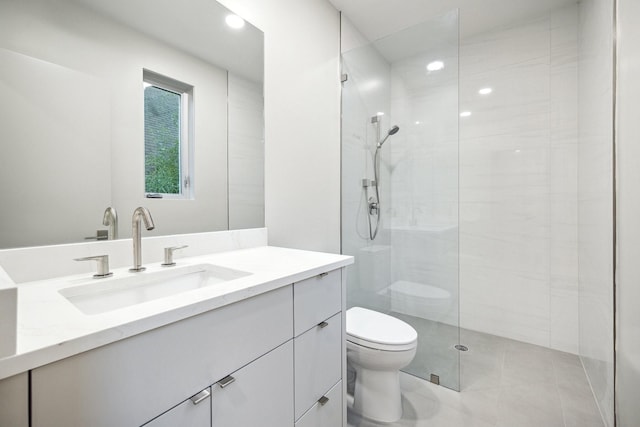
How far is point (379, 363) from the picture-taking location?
1496 mm

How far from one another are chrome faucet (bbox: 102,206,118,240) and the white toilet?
1177 mm

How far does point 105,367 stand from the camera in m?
0.57

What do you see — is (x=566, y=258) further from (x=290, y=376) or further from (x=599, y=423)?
(x=290, y=376)

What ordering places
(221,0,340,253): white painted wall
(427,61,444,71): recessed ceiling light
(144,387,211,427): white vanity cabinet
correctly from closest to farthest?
(144,387,211,427): white vanity cabinet
(221,0,340,253): white painted wall
(427,61,444,71): recessed ceiling light

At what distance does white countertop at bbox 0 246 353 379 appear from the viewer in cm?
50

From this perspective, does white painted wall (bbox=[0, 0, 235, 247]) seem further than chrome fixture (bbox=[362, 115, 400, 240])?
No

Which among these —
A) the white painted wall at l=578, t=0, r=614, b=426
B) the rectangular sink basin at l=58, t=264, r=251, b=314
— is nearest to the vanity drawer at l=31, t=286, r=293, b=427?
the rectangular sink basin at l=58, t=264, r=251, b=314

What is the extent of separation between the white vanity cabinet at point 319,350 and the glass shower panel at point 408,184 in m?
0.94

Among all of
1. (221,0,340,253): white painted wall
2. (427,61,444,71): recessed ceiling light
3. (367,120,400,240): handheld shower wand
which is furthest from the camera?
(367,120,400,240): handheld shower wand

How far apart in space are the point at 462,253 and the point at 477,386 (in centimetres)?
114

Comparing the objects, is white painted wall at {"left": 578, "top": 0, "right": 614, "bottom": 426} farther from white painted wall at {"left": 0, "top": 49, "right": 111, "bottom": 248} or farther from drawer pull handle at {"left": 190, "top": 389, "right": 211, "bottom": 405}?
white painted wall at {"left": 0, "top": 49, "right": 111, "bottom": 248}

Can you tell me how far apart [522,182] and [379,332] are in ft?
5.81

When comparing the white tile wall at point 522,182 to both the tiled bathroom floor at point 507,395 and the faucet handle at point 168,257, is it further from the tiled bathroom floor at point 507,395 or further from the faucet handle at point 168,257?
the faucet handle at point 168,257

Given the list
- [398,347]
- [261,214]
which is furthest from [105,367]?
[398,347]
